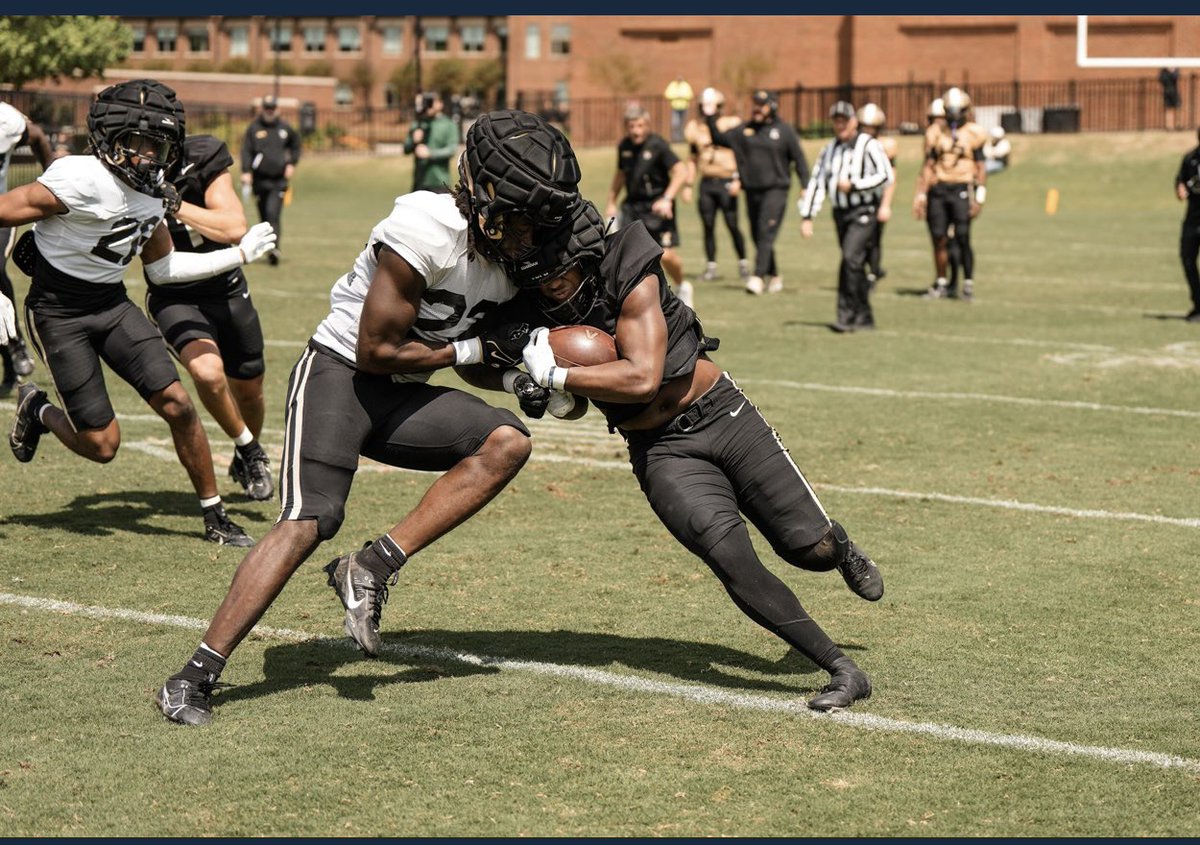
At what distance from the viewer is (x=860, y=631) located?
248 inches

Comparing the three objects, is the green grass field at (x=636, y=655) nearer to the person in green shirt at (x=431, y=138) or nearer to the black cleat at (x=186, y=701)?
the black cleat at (x=186, y=701)

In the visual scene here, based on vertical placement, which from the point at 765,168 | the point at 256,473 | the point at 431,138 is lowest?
the point at 256,473

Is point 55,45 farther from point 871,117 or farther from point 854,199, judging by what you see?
point 854,199

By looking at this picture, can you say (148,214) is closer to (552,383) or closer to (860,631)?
(552,383)

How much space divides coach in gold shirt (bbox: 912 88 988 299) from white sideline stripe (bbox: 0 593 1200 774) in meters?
12.5

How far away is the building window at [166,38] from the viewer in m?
88.4

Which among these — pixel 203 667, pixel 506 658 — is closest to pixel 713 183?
pixel 506 658

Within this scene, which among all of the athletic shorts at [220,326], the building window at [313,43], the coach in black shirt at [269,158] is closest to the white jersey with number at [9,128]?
the athletic shorts at [220,326]

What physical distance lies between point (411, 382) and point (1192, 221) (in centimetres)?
1218

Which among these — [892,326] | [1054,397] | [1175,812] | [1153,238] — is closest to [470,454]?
[1175,812]

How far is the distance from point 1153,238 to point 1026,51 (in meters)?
32.7

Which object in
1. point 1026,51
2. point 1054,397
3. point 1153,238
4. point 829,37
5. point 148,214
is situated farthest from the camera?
point 829,37

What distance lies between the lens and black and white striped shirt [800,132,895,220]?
15383mm

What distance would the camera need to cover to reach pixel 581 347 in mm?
5316
